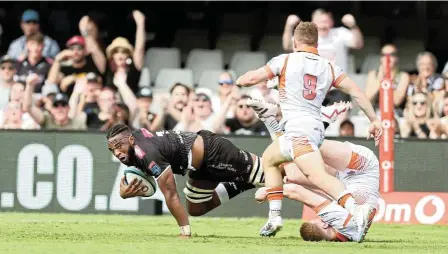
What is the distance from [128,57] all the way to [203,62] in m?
1.80

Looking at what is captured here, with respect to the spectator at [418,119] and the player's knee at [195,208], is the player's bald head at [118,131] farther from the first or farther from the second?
the spectator at [418,119]

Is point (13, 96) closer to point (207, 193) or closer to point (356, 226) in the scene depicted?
point (207, 193)

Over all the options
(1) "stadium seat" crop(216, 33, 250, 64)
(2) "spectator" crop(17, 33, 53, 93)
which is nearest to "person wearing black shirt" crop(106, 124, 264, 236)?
(2) "spectator" crop(17, 33, 53, 93)

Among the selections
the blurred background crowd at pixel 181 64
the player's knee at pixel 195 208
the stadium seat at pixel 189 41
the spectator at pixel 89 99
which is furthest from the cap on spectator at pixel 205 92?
the player's knee at pixel 195 208

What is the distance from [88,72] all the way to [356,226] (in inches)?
374

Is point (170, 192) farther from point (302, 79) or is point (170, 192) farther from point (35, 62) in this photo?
point (35, 62)

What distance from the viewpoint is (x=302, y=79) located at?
12.3m

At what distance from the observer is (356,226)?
40.1 feet

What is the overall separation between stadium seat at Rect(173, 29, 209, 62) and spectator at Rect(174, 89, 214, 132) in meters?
3.50

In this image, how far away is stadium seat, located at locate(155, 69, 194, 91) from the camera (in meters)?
21.4

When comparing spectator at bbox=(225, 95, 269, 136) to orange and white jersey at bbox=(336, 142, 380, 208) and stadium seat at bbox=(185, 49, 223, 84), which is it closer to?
stadium seat at bbox=(185, 49, 223, 84)

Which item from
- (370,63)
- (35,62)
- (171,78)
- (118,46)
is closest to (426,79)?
(370,63)

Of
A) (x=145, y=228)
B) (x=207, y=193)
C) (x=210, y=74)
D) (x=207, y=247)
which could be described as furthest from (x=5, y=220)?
(x=210, y=74)

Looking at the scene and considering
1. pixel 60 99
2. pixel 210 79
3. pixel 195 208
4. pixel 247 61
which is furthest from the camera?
pixel 247 61
